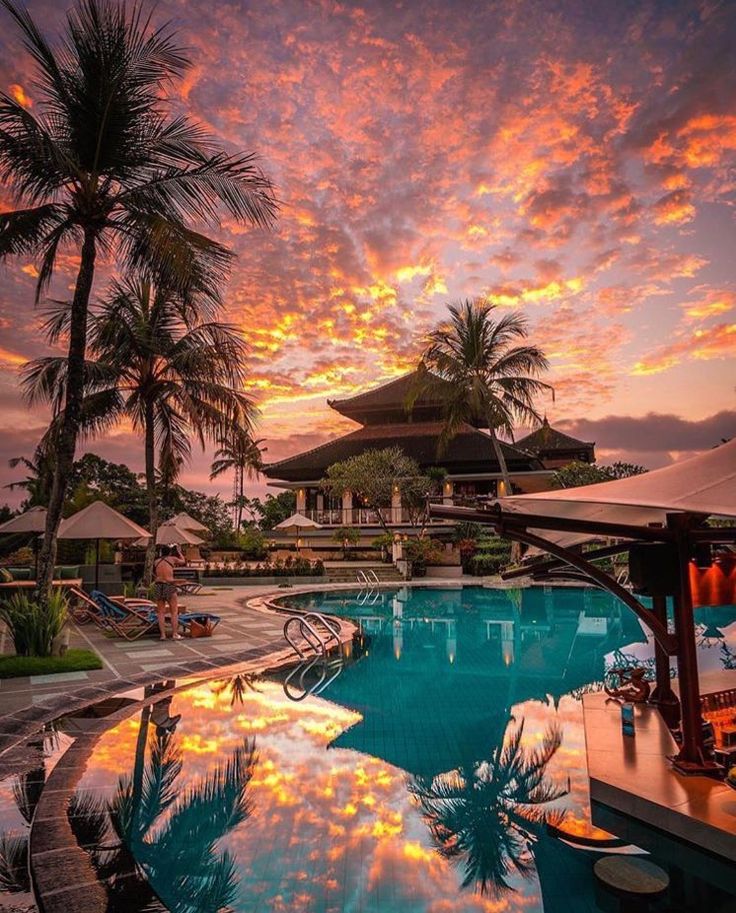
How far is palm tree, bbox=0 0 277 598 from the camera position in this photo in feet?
26.6

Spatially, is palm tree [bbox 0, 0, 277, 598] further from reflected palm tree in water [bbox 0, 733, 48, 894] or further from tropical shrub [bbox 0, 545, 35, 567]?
tropical shrub [bbox 0, 545, 35, 567]

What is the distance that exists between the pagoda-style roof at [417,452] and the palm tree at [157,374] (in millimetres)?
18171

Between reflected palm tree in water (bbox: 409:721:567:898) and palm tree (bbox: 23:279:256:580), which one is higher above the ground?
palm tree (bbox: 23:279:256:580)

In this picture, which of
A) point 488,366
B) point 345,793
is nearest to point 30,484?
point 488,366

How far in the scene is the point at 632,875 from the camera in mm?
3295

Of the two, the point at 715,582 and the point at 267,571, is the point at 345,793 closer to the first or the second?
the point at 715,582

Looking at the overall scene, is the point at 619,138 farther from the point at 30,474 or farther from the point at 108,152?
the point at 30,474

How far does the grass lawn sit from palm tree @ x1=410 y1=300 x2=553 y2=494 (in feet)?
52.9

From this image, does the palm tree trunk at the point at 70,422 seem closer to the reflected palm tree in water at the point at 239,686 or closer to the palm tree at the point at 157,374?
the reflected palm tree in water at the point at 239,686

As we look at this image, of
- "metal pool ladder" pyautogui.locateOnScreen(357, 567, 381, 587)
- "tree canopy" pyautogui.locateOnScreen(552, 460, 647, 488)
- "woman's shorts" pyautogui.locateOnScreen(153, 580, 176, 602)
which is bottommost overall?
"metal pool ladder" pyautogui.locateOnScreen(357, 567, 381, 587)

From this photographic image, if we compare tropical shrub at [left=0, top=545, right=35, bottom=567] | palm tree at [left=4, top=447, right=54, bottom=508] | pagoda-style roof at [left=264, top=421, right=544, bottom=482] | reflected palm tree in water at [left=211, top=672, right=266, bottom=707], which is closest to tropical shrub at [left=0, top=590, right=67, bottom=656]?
reflected palm tree in water at [left=211, top=672, right=266, bottom=707]

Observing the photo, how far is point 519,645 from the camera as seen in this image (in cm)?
1100

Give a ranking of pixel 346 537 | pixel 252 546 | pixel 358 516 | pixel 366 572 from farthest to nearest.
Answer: pixel 358 516
pixel 252 546
pixel 346 537
pixel 366 572

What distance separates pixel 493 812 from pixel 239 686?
169 inches
